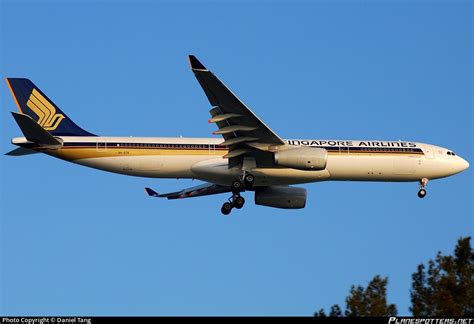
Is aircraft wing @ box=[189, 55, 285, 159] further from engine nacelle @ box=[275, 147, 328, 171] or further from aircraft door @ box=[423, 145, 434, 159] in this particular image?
aircraft door @ box=[423, 145, 434, 159]

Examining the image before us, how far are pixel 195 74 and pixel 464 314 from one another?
17484mm

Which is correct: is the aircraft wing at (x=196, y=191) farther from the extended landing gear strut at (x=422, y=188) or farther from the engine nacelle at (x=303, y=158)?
the extended landing gear strut at (x=422, y=188)

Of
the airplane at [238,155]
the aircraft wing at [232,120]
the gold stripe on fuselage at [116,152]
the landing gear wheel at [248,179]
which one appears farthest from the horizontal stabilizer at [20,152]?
the landing gear wheel at [248,179]

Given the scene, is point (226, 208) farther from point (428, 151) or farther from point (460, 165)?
point (460, 165)

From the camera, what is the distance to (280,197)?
49250 mm

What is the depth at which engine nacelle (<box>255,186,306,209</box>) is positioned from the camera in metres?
49.2

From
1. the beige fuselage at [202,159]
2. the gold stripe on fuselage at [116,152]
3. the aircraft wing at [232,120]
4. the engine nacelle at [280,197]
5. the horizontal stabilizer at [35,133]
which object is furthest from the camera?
the engine nacelle at [280,197]

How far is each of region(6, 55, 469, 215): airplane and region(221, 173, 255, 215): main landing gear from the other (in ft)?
0.17

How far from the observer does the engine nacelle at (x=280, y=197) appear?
49.2 m

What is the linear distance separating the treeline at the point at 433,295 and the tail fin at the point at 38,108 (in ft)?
54.4

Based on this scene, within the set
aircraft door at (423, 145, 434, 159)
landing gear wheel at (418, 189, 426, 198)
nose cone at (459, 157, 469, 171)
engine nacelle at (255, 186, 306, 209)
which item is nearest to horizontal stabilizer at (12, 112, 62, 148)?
engine nacelle at (255, 186, 306, 209)

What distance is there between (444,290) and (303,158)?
9460 mm

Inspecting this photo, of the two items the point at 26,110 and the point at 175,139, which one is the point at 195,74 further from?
the point at 26,110

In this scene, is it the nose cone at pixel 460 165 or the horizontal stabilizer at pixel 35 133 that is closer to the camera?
the horizontal stabilizer at pixel 35 133
